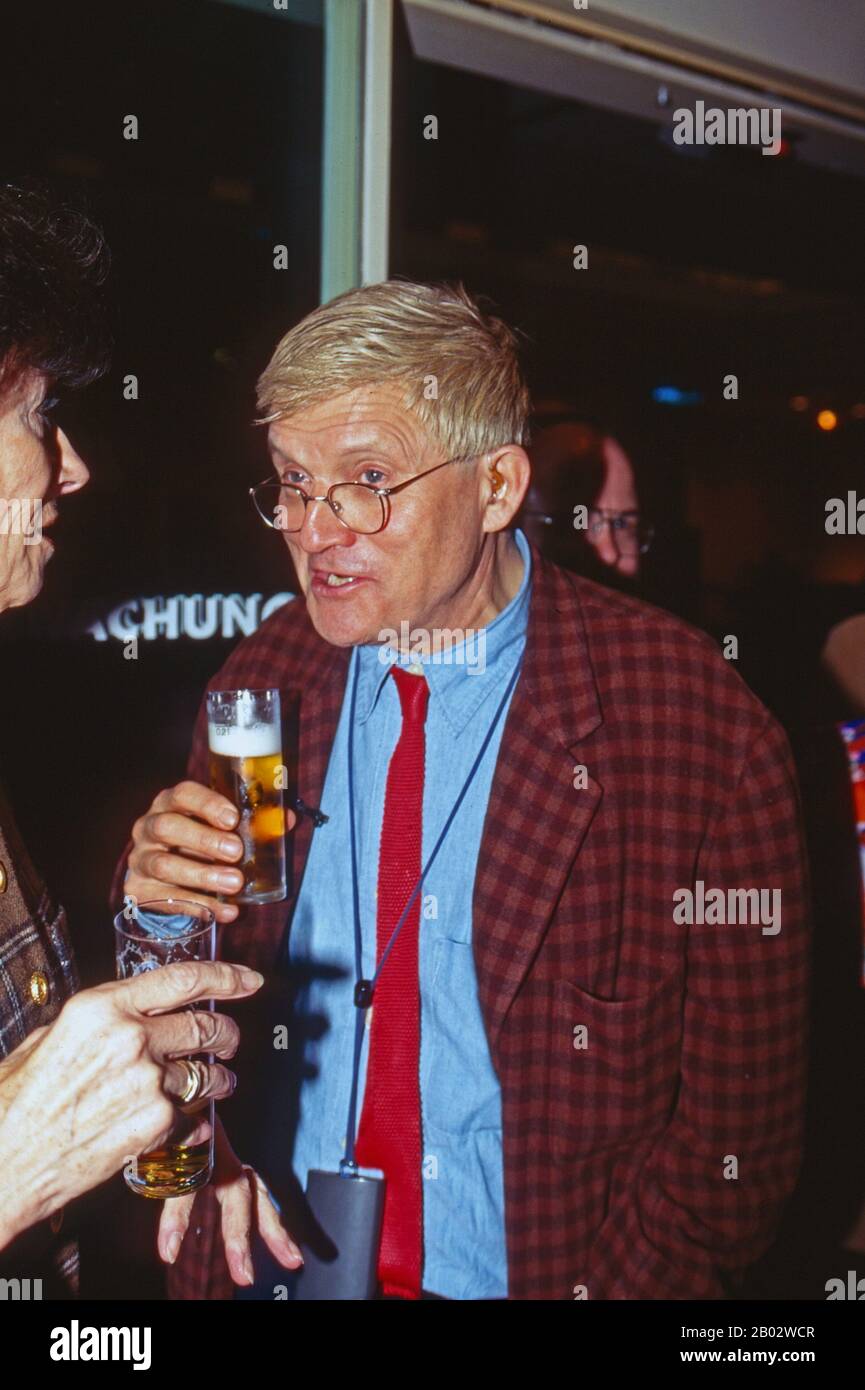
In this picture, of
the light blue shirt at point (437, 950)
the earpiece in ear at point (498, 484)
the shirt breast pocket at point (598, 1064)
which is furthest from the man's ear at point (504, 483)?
the shirt breast pocket at point (598, 1064)

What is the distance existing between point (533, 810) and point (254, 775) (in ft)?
1.58

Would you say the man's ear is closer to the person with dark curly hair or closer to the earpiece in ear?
the earpiece in ear

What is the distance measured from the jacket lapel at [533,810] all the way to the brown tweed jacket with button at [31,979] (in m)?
0.66

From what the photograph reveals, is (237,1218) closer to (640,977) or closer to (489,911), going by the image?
(489,911)

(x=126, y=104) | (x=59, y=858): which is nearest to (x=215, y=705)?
(x=59, y=858)

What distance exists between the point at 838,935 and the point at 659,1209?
114 centimetres

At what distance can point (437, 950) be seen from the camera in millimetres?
1756

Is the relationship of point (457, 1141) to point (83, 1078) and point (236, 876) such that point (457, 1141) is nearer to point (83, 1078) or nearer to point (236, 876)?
point (236, 876)

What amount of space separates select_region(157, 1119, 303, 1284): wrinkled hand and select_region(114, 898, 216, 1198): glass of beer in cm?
25

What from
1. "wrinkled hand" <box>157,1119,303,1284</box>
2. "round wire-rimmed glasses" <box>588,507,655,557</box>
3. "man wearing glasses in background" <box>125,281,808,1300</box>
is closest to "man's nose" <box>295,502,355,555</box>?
"man wearing glasses in background" <box>125,281,808,1300</box>

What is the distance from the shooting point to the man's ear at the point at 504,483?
191 centimetres

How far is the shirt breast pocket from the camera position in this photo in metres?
1.67

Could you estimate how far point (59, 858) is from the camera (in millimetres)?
2904

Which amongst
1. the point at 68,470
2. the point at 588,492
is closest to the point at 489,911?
the point at 68,470
